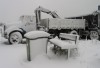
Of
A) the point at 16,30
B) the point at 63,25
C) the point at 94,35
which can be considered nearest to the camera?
the point at 16,30

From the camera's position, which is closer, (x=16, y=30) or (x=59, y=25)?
(x=16, y=30)

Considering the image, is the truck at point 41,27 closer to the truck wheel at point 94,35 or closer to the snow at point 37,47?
the truck wheel at point 94,35

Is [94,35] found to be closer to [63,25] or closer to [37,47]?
[63,25]

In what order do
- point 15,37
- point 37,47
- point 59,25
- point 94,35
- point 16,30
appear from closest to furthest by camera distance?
point 37,47 < point 15,37 < point 16,30 < point 59,25 < point 94,35

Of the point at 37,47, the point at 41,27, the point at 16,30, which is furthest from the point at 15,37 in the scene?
the point at 37,47

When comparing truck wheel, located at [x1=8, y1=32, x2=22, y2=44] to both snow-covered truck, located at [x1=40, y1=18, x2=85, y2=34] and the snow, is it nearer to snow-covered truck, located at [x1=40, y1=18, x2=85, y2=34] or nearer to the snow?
snow-covered truck, located at [x1=40, y1=18, x2=85, y2=34]

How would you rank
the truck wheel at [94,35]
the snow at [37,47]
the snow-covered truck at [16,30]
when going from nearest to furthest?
1. the snow at [37,47]
2. the snow-covered truck at [16,30]
3. the truck wheel at [94,35]

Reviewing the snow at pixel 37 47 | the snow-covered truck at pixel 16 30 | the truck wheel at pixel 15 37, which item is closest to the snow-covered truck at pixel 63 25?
the snow-covered truck at pixel 16 30

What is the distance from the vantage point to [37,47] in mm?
5336

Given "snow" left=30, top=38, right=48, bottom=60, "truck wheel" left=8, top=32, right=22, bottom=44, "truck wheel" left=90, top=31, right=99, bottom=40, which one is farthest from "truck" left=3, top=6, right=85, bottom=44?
"snow" left=30, top=38, right=48, bottom=60

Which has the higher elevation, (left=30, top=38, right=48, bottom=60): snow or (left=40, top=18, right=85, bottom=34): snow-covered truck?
(left=40, top=18, right=85, bottom=34): snow-covered truck

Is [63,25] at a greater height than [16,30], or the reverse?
[63,25]

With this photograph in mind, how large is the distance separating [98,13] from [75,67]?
375 inches

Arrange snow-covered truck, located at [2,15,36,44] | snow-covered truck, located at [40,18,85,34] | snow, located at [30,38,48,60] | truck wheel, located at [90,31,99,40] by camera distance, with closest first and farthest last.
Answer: snow, located at [30,38,48,60] < snow-covered truck, located at [2,15,36,44] < snow-covered truck, located at [40,18,85,34] < truck wheel, located at [90,31,99,40]
